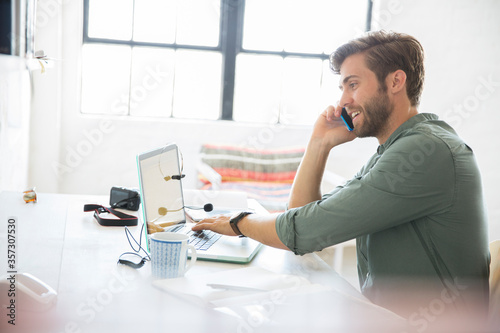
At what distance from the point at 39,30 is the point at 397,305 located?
2.78 meters

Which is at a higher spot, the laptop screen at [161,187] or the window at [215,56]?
the window at [215,56]

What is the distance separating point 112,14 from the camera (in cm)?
352

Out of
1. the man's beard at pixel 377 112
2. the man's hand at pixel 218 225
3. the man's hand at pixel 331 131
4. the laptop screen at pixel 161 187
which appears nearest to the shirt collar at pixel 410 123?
the man's beard at pixel 377 112

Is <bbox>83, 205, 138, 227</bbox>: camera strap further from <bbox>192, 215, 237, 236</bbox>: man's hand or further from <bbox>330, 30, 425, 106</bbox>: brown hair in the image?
<bbox>330, 30, 425, 106</bbox>: brown hair

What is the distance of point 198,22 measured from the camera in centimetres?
360

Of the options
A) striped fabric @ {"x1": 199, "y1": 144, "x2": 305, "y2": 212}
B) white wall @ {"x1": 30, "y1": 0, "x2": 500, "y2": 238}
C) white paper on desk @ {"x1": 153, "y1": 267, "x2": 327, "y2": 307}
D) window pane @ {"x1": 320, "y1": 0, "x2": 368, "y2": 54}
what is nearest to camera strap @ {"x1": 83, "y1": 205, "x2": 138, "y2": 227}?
white paper on desk @ {"x1": 153, "y1": 267, "x2": 327, "y2": 307}

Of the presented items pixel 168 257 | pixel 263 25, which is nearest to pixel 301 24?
pixel 263 25

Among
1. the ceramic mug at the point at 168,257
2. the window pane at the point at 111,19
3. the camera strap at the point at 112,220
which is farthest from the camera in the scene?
the window pane at the point at 111,19

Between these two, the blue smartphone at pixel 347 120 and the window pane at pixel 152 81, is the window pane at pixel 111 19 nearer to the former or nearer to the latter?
the window pane at pixel 152 81

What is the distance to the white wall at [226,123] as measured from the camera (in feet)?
10.9

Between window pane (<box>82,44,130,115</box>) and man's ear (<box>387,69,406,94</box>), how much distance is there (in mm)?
2425

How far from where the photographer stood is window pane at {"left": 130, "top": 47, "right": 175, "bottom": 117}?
11.7 feet

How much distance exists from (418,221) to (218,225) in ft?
1.72

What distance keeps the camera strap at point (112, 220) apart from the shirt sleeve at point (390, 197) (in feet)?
2.05
